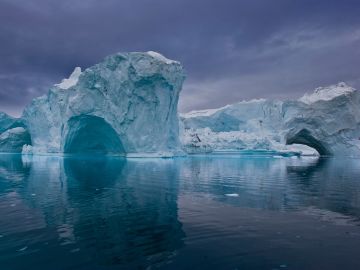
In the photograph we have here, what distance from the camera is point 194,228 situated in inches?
319

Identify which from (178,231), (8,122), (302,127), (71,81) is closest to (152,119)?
(71,81)

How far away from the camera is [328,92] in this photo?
173 feet

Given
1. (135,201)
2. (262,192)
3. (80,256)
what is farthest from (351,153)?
(80,256)

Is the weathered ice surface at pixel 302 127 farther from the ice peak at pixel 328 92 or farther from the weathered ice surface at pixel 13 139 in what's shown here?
the weathered ice surface at pixel 13 139

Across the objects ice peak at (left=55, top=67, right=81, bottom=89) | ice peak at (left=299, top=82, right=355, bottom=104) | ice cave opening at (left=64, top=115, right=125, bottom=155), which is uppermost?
ice peak at (left=55, top=67, right=81, bottom=89)

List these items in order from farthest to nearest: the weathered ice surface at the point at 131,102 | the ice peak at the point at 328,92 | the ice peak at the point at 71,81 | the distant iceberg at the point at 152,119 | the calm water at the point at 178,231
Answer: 1. the ice peak at the point at 71,81
2. the ice peak at the point at 328,92
3. the distant iceberg at the point at 152,119
4. the weathered ice surface at the point at 131,102
5. the calm water at the point at 178,231

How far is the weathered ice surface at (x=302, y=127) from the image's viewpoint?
5150cm

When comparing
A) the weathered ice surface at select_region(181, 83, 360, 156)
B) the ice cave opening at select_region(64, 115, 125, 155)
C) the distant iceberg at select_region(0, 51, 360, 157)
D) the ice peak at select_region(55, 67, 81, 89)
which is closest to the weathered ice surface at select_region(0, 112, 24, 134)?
the distant iceberg at select_region(0, 51, 360, 157)

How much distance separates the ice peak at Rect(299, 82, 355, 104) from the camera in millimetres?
50750

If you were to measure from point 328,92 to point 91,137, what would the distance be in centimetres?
4006

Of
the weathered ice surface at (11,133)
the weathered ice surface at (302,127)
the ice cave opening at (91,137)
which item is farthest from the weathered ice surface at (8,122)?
the weathered ice surface at (302,127)

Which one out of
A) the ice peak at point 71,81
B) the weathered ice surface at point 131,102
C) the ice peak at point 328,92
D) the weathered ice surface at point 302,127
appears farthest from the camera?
the weathered ice surface at point 302,127

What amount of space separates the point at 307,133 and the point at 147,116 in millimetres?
31048

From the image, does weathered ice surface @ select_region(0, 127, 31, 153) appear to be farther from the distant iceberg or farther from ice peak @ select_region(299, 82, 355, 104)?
ice peak @ select_region(299, 82, 355, 104)
